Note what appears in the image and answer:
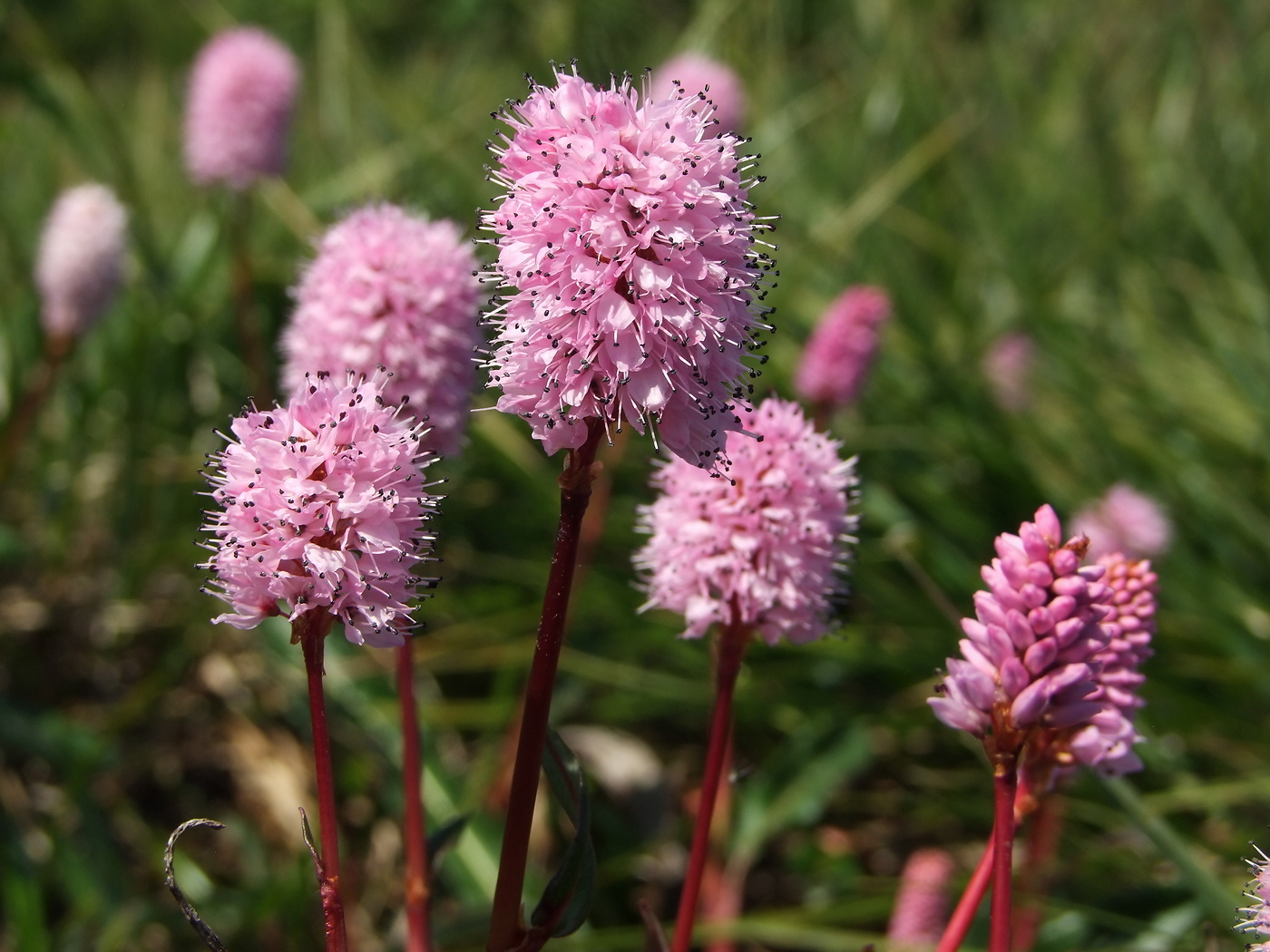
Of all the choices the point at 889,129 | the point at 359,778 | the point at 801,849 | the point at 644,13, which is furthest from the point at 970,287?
the point at 359,778

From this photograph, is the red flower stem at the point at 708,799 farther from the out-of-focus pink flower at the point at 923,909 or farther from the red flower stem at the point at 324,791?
the out-of-focus pink flower at the point at 923,909

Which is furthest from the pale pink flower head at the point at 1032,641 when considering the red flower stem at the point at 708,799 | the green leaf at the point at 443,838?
the green leaf at the point at 443,838

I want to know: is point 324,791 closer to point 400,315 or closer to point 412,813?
point 412,813

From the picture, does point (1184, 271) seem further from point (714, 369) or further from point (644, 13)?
point (714, 369)

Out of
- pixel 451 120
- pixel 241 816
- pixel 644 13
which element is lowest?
pixel 241 816

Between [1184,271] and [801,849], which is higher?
[1184,271]

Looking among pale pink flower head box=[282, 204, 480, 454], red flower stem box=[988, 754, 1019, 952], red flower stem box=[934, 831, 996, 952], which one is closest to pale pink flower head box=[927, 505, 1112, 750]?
red flower stem box=[988, 754, 1019, 952]

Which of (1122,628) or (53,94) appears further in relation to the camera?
(53,94)
